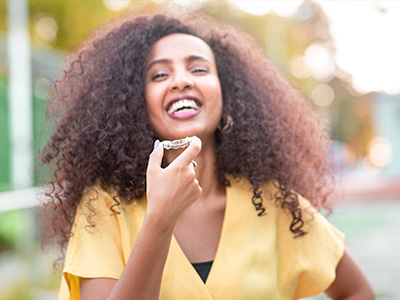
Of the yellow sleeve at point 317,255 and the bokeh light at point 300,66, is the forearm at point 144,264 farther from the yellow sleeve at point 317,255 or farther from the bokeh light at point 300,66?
the bokeh light at point 300,66

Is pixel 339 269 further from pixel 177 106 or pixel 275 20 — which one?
pixel 275 20

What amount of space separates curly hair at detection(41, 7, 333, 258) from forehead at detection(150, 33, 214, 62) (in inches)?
2.1

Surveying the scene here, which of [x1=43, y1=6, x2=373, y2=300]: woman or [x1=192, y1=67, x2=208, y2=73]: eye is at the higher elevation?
[x1=192, y1=67, x2=208, y2=73]: eye

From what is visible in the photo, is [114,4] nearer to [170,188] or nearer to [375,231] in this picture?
[375,231]

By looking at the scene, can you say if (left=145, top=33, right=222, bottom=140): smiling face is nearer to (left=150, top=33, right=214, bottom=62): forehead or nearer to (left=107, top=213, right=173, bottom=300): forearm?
(left=150, top=33, right=214, bottom=62): forehead

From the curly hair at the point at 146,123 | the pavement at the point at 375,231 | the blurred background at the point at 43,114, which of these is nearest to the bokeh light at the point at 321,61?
the blurred background at the point at 43,114

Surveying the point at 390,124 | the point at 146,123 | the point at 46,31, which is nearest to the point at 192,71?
the point at 146,123

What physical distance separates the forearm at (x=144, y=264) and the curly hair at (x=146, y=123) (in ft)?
1.22

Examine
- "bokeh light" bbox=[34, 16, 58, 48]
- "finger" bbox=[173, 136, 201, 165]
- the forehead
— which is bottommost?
"finger" bbox=[173, 136, 201, 165]

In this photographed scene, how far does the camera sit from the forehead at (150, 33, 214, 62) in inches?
87.2

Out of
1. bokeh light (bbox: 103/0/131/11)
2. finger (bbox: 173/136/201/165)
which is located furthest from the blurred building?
finger (bbox: 173/136/201/165)

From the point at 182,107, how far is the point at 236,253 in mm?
612

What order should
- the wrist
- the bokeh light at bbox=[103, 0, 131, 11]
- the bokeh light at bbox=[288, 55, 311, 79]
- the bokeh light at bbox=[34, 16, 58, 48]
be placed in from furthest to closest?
the bokeh light at bbox=[288, 55, 311, 79]
the bokeh light at bbox=[34, 16, 58, 48]
the bokeh light at bbox=[103, 0, 131, 11]
the wrist

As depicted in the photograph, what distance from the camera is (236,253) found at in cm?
203
